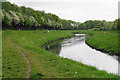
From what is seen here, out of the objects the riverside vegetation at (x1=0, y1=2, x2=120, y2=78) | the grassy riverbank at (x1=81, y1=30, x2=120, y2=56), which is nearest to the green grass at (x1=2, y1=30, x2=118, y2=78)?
the riverside vegetation at (x1=0, y1=2, x2=120, y2=78)

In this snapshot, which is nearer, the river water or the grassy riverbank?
the river water

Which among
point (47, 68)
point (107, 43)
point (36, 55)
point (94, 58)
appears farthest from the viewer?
point (107, 43)

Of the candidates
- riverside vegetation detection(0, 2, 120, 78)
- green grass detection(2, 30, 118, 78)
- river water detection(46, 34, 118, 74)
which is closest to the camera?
green grass detection(2, 30, 118, 78)

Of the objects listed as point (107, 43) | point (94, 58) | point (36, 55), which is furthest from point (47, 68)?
point (107, 43)

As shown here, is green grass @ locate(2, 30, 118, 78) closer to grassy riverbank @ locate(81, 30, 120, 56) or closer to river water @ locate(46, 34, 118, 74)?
river water @ locate(46, 34, 118, 74)

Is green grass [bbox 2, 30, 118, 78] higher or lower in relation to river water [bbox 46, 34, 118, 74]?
higher

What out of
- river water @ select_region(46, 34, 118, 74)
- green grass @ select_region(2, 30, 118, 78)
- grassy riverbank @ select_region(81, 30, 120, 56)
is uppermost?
grassy riverbank @ select_region(81, 30, 120, 56)

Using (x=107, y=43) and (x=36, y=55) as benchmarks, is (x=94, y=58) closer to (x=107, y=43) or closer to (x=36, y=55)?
(x=36, y=55)

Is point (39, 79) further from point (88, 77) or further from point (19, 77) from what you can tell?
point (88, 77)

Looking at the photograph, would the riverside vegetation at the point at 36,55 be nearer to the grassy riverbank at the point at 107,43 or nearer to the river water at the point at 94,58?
the grassy riverbank at the point at 107,43

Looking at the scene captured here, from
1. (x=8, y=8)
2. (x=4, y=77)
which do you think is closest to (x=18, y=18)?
(x=8, y=8)

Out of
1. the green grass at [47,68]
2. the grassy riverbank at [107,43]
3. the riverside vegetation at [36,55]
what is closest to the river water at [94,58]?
the grassy riverbank at [107,43]

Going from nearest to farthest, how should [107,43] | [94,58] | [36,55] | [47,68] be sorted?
[47,68] < [36,55] < [94,58] < [107,43]

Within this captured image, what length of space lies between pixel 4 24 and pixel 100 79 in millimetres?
70405
